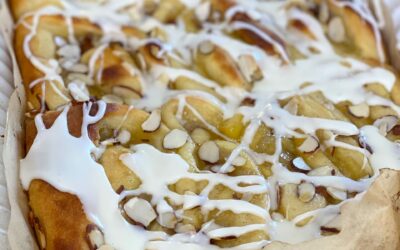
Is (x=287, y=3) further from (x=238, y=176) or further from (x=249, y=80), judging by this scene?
(x=238, y=176)

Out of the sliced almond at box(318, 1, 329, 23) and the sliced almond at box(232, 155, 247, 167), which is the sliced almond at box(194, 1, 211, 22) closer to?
the sliced almond at box(318, 1, 329, 23)

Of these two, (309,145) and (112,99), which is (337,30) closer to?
(309,145)

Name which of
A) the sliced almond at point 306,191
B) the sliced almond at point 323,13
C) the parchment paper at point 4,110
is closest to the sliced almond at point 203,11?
the sliced almond at point 323,13

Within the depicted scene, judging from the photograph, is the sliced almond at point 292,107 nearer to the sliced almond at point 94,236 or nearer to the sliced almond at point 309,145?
the sliced almond at point 309,145

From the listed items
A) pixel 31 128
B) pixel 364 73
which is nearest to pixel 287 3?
pixel 364 73

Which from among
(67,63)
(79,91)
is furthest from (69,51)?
(79,91)

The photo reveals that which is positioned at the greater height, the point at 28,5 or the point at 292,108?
the point at 28,5
